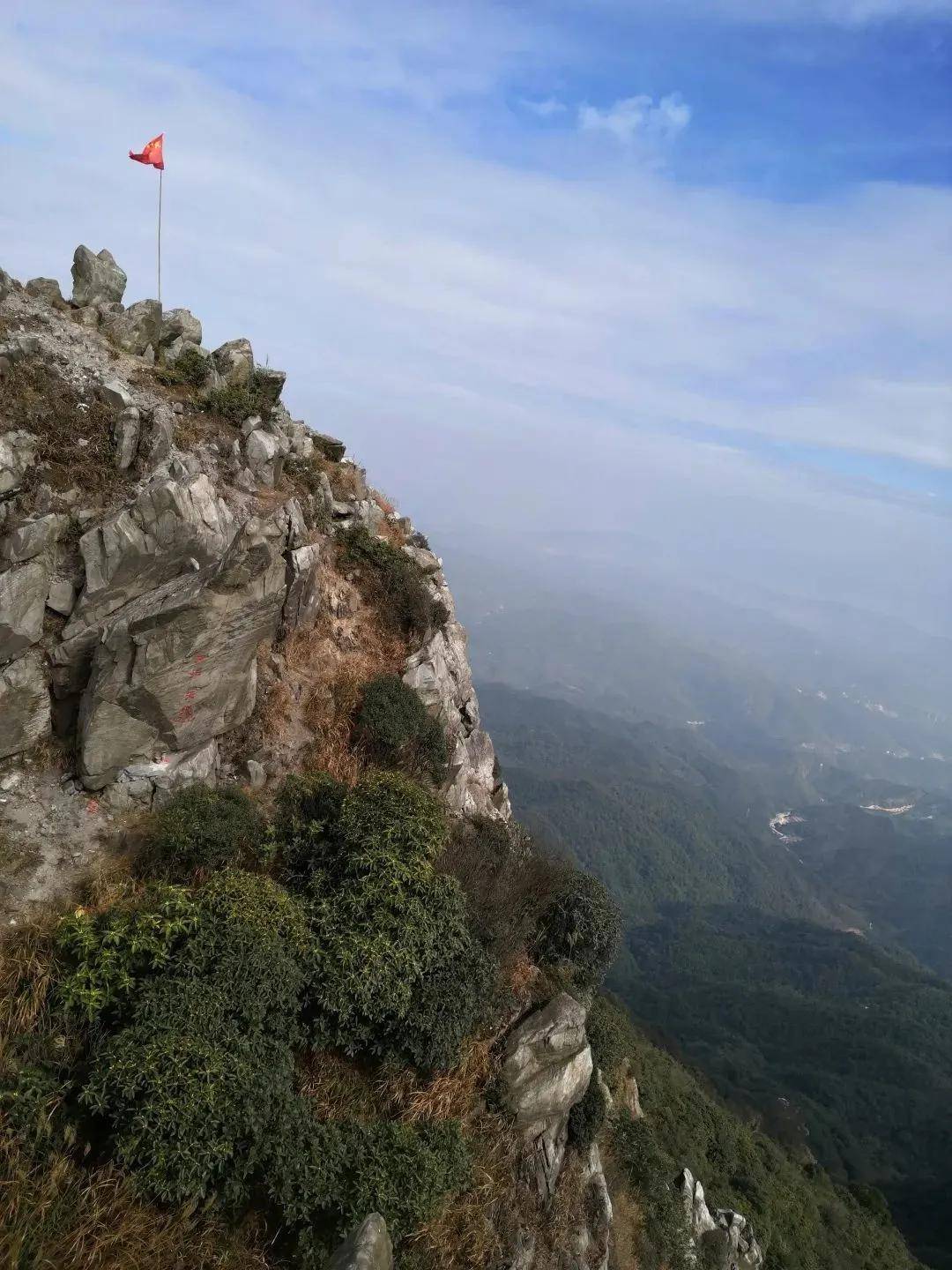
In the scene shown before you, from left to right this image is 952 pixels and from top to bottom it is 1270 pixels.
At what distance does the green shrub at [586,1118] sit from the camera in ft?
35.0

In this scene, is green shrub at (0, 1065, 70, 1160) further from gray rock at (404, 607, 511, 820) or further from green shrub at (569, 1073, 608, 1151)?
gray rock at (404, 607, 511, 820)

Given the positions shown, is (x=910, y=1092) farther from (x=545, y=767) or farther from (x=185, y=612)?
(x=545, y=767)

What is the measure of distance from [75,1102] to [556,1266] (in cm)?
685

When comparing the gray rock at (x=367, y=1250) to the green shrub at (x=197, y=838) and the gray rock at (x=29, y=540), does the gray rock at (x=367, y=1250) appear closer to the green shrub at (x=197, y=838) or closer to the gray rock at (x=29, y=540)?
the green shrub at (x=197, y=838)

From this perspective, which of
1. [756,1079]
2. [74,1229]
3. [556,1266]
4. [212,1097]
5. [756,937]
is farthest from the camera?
[756,937]

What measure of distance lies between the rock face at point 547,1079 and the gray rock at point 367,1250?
347 centimetres

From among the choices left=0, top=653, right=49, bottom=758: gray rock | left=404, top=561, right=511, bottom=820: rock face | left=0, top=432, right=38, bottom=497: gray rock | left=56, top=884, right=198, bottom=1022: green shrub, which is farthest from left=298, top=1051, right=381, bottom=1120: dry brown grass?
left=0, top=432, right=38, bottom=497: gray rock

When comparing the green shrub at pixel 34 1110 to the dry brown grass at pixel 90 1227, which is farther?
the green shrub at pixel 34 1110

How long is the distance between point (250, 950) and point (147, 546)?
21.7ft

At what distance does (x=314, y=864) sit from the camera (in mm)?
10078

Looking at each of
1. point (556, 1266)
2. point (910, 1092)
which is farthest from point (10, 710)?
point (910, 1092)

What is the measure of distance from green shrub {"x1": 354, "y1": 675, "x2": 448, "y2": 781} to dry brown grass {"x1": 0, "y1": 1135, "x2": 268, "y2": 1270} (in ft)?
24.6

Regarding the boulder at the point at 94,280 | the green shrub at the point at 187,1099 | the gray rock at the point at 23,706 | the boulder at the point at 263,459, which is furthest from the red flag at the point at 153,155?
the green shrub at the point at 187,1099

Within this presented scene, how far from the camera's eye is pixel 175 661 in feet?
34.8
